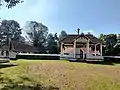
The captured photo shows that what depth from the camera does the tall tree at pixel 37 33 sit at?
88000mm

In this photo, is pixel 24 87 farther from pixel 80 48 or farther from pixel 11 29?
pixel 11 29

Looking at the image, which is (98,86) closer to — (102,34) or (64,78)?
(64,78)

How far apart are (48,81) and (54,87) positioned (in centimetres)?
171

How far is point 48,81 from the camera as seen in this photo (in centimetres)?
1608

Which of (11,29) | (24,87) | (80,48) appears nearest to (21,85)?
(24,87)

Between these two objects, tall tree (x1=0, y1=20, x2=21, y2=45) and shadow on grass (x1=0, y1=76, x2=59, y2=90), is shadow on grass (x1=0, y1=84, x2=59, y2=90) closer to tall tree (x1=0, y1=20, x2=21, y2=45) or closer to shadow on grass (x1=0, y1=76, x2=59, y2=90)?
shadow on grass (x1=0, y1=76, x2=59, y2=90)

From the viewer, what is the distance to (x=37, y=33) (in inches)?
3686

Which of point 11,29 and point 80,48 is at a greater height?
point 11,29

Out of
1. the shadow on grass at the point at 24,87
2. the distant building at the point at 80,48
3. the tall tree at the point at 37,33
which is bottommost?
A: the shadow on grass at the point at 24,87

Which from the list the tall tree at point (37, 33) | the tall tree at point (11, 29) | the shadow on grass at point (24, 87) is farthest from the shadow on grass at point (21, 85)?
the tall tree at point (11, 29)

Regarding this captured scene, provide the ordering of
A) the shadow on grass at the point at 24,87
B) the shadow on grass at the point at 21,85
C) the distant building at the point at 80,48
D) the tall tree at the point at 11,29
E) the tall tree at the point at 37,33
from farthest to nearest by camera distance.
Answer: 1. the tall tree at the point at 11,29
2. the tall tree at the point at 37,33
3. the distant building at the point at 80,48
4. the shadow on grass at the point at 21,85
5. the shadow on grass at the point at 24,87

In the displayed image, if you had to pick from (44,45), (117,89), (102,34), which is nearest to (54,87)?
(117,89)

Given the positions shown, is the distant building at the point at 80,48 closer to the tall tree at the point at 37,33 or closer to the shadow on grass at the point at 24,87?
the shadow on grass at the point at 24,87


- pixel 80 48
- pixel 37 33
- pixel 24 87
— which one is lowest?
pixel 24 87
